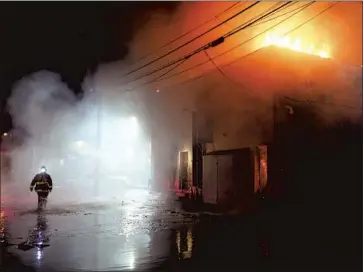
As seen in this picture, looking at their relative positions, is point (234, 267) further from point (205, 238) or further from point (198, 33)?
point (198, 33)

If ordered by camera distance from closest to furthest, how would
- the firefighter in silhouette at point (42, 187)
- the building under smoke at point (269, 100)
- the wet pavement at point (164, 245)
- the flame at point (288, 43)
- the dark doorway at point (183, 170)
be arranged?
the wet pavement at point (164, 245) → the building under smoke at point (269, 100) → the firefighter in silhouette at point (42, 187) → the flame at point (288, 43) → the dark doorway at point (183, 170)

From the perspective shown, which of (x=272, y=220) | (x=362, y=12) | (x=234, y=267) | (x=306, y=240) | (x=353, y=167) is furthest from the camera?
(x=362, y=12)

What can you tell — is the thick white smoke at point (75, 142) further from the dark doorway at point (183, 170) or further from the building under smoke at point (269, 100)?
the building under smoke at point (269, 100)

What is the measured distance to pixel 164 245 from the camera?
6.84 m

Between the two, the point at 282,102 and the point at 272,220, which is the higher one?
the point at 282,102

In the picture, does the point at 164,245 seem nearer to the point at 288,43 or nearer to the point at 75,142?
the point at 288,43

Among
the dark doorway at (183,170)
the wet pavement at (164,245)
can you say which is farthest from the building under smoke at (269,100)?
the wet pavement at (164,245)

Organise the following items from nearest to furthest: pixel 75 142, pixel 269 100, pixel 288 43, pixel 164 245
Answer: pixel 164 245 < pixel 269 100 < pixel 288 43 < pixel 75 142

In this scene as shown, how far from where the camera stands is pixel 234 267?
18.0ft

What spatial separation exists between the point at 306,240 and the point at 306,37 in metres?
12.3

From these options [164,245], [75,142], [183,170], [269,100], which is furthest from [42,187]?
[75,142]

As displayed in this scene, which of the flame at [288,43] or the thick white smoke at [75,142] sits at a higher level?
the flame at [288,43]

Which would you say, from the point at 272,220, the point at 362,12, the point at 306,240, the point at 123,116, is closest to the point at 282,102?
the point at 272,220

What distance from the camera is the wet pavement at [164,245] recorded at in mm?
5582
